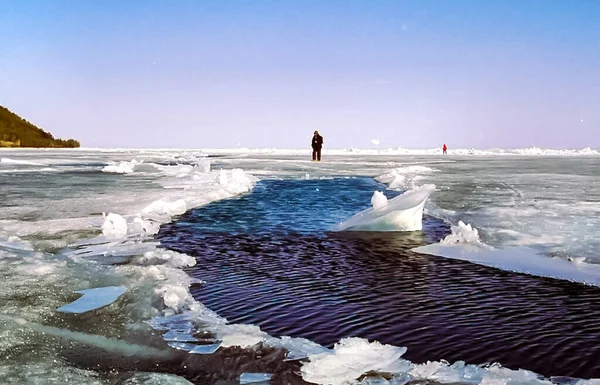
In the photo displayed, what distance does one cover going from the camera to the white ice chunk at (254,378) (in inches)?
142

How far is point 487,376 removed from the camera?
3.53m

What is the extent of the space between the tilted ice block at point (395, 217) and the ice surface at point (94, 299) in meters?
5.43

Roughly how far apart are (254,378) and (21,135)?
13303 cm

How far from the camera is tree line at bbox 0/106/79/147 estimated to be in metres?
110

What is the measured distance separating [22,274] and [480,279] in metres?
5.89

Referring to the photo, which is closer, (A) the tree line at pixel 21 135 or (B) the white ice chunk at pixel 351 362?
(B) the white ice chunk at pixel 351 362

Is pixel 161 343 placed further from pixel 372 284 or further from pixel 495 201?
pixel 495 201

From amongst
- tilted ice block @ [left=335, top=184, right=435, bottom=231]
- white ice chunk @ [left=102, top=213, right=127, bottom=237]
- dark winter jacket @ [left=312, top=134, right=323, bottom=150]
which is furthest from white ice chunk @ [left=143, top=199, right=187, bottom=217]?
dark winter jacket @ [left=312, top=134, right=323, bottom=150]

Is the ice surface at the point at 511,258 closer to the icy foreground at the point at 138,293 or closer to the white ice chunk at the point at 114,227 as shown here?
the icy foreground at the point at 138,293

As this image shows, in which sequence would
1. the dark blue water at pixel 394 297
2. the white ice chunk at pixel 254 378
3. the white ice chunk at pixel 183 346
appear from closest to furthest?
the white ice chunk at pixel 254 378, the white ice chunk at pixel 183 346, the dark blue water at pixel 394 297

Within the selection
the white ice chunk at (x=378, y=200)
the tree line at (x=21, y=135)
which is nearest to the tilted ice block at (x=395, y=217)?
the white ice chunk at (x=378, y=200)

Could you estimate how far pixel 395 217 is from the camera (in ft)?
33.0

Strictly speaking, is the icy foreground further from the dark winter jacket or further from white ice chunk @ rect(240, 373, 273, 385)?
the dark winter jacket

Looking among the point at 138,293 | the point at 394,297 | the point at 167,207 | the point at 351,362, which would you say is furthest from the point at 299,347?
the point at 167,207
